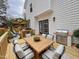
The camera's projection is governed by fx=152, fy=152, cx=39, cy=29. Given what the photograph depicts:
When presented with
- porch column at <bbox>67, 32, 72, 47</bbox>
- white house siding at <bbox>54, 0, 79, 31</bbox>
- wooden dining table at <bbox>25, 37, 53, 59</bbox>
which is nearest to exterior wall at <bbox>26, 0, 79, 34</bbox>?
white house siding at <bbox>54, 0, 79, 31</bbox>

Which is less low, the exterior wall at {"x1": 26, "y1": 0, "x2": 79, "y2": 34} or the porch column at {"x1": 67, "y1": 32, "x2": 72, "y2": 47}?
the exterior wall at {"x1": 26, "y1": 0, "x2": 79, "y2": 34}

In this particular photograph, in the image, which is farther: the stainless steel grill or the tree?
the tree

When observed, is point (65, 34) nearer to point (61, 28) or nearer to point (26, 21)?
point (61, 28)

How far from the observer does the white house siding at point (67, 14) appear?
827cm

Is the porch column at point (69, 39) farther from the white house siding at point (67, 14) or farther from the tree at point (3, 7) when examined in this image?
the tree at point (3, 7)

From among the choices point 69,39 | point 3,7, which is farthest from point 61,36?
point 3,7

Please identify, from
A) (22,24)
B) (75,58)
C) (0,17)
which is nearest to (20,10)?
(22,24)

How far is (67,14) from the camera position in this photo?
362 inches

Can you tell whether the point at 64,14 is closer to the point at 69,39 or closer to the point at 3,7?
the point at 69,39

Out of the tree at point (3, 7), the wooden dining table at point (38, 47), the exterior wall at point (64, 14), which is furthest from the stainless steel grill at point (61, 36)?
the tree at point (3, 7)

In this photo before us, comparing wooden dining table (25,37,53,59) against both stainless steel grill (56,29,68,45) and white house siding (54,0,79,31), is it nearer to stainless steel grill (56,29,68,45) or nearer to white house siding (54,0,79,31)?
white house siding (54,0,79,31)

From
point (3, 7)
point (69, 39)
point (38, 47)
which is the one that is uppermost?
point (3, 7)

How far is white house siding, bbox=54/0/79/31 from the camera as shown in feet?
27.1

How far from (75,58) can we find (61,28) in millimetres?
4459
